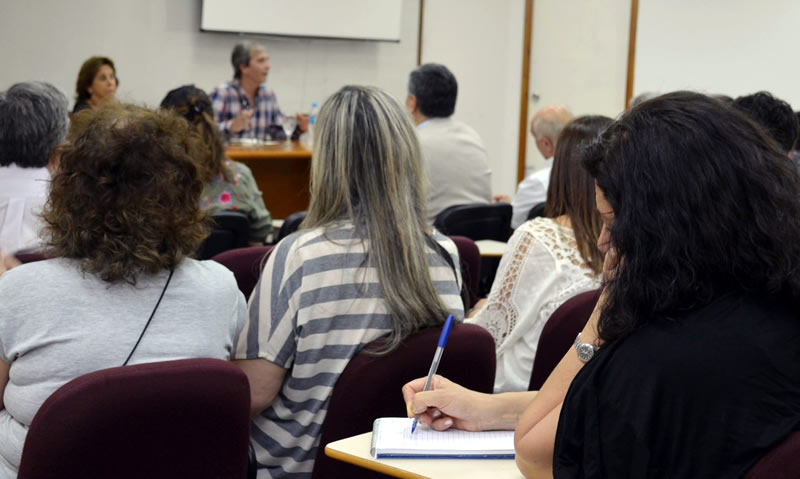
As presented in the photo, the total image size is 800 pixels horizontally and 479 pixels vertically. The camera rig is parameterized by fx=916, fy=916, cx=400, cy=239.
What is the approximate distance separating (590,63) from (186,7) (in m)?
3.31

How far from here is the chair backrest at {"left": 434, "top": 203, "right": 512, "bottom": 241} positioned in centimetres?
399

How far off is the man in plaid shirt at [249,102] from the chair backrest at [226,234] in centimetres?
308

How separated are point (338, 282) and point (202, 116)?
1.94 meters

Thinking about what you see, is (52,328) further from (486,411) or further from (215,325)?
(486,411)

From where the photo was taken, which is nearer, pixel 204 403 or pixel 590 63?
pixel 204 403

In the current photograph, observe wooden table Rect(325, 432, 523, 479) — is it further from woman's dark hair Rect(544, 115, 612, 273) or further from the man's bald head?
the man's bald head

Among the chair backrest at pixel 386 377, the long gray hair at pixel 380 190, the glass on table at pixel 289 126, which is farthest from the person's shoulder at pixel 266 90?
the chair backrest at pixel 386 377

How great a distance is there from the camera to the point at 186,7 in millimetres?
7395

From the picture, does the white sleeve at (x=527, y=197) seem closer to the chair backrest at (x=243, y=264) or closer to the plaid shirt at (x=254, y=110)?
the chair backrest at (x=243, y=264)

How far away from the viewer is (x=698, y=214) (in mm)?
1193

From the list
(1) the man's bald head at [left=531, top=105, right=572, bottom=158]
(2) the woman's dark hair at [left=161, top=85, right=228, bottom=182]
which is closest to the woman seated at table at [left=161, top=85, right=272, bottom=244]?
(2) the woman's dark hair at [left=161, top=85, right=228, bottom=182]

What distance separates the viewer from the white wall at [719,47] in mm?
5801

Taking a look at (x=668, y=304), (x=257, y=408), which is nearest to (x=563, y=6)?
(x=257, y=408)

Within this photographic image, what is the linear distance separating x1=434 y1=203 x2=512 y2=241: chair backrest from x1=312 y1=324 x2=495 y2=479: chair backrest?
203 cm
